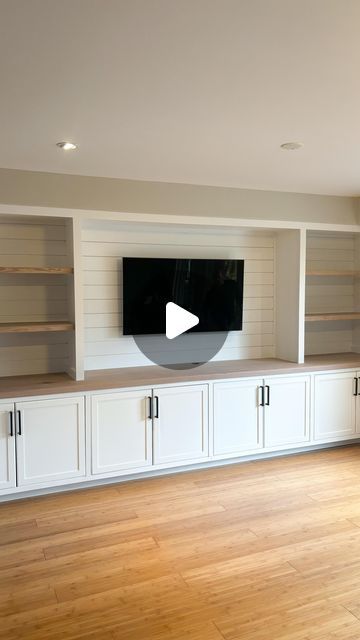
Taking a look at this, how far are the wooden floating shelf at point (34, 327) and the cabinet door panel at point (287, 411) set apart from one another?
183 centimetres

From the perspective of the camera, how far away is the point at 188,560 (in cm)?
284

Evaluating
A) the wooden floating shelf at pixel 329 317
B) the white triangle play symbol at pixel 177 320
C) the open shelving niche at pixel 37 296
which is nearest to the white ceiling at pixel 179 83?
the open shelving niche at pixel 37 296

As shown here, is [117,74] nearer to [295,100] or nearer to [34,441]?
[295,100]

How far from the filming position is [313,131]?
2.93 metres

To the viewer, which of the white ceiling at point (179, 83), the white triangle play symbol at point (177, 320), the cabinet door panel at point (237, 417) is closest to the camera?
the white ceiling at point (179, 83)

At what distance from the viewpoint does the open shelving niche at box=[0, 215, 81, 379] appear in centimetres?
405

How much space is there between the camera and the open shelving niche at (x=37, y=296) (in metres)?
4.05

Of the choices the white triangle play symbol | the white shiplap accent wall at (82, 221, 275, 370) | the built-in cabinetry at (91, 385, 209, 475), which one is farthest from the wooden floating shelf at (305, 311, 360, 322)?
the built-in cabinetry at (91, 385, 209, 475)

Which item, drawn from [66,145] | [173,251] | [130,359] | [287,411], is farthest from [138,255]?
[287,411]

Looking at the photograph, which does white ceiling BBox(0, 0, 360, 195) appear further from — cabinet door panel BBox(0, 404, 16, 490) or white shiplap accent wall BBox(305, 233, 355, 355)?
cabinet door panel BBox(0, 404, 16, 490)

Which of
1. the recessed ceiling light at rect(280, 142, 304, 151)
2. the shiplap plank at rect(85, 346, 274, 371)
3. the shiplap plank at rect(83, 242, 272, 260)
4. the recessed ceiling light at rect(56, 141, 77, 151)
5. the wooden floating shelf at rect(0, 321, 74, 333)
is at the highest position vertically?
the recessed ceiling light at rect(280, 142, 304, 151)

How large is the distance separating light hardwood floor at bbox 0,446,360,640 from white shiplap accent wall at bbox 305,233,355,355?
5.33 feet

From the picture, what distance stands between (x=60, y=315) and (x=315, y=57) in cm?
295
